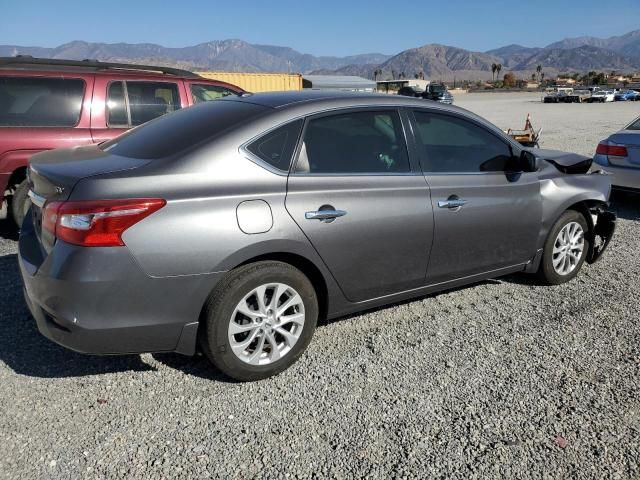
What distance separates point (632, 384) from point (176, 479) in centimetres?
264

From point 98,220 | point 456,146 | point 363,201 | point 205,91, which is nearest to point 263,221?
point 363,201

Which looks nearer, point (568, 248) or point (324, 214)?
point (324, 214)

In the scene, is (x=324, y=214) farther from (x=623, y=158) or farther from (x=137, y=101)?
(x=623, y=158)

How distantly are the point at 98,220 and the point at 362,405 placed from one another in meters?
1.69

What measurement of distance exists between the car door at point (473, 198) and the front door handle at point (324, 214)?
0.80 metres

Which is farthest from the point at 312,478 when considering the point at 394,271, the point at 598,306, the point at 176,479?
the point at 598,306

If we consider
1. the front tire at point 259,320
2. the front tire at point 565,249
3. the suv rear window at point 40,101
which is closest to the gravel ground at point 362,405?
the front tire at point 259,320

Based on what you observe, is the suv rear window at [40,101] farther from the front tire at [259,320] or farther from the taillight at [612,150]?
the taillight at [612,150]

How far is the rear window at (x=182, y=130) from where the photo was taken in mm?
3051

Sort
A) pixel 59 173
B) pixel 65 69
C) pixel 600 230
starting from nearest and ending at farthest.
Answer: pixel 59 173 < pixel 600 230 < pixel 65 69

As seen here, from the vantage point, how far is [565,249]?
181 inches

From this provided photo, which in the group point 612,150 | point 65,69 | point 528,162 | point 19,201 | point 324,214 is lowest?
point 19,201

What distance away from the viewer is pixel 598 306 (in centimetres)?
424

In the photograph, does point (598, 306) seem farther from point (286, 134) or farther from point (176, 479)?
point (176, 479)
